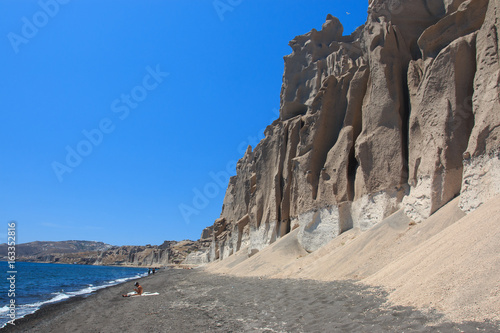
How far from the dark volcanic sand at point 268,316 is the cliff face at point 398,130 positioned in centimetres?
761

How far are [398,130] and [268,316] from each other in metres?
14.3

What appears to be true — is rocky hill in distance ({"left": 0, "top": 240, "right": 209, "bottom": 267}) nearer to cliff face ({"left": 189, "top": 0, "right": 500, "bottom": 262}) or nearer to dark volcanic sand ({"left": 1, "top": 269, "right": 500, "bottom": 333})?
cliff face ({"left": 189, "top": 0, "right": 500, "bottom": 262})

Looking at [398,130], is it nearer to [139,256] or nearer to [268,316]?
[268,316]

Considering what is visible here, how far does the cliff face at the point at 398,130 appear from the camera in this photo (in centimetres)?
1497

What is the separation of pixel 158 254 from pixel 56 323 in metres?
105

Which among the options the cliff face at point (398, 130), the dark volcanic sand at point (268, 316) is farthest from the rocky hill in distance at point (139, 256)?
the dark volcanic sand at point (268, 316)

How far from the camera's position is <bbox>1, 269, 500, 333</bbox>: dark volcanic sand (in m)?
7.38

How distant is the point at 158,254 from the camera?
115m

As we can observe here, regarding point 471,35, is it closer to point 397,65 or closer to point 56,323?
point 397,65

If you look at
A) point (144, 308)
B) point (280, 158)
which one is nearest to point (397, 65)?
point (280, 158)

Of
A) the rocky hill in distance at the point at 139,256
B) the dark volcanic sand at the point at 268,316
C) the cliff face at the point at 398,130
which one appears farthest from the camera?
the rocky hill in distance at the point at 139,256

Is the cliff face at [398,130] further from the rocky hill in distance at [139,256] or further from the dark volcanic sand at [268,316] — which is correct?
the rocky hill in distance at [139,256]

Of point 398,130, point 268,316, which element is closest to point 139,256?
point 398,130

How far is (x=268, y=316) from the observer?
400 inches
